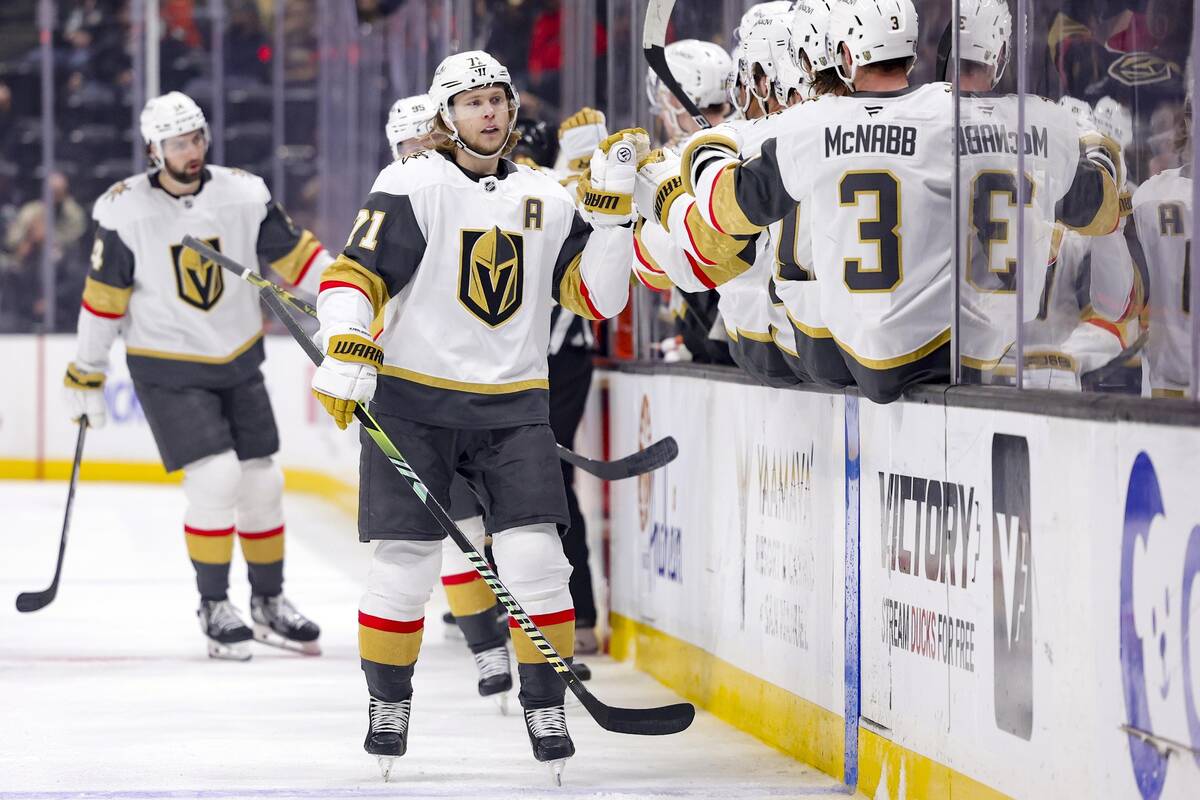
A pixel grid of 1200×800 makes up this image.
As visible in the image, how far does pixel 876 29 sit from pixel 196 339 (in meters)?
2.43

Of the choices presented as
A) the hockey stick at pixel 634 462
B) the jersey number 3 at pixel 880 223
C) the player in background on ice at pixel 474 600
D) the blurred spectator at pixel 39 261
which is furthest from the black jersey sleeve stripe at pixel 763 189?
the blurred spectator at pixel 39 261

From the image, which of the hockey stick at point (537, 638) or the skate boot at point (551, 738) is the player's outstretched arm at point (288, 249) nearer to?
the hockey stick at point (537, 638)

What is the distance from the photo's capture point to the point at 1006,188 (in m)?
2.85

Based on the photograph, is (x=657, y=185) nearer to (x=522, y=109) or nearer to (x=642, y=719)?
(x=642, y=719)

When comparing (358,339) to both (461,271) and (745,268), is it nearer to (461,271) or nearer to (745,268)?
(461,271)

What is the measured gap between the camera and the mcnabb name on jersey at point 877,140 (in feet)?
9.78

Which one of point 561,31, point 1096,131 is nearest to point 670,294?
point 561,31

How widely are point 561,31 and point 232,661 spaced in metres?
2.17

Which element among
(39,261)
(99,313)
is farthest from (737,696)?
(39,261)

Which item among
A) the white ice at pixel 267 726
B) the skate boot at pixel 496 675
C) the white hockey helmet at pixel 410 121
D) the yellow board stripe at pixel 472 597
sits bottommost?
the white ice at pixel 267 726

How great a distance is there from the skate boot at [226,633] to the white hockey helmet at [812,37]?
7.79 feet

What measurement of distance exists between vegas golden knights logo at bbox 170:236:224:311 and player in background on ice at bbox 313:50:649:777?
161 centimetres

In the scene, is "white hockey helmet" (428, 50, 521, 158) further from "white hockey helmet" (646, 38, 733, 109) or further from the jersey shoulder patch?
the jersey shoulder patch

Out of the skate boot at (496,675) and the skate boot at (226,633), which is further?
the skate boot at (226,633)
